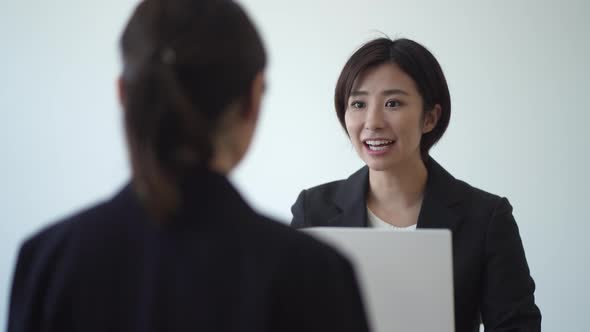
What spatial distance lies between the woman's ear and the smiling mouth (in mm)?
150

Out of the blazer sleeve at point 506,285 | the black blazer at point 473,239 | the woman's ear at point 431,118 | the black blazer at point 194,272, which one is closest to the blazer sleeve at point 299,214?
the black blazer at point 473,239

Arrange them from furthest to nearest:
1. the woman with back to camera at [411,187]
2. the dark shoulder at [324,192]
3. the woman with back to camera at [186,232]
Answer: the dark shoulder at [324,192] → the woman with back to camera at [411,187] → the woman with back to camera at [186,232]

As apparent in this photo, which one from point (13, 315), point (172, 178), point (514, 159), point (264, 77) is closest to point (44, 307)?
point (13, 315)

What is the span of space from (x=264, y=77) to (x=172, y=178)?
161 millimetres

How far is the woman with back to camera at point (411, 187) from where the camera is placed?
1.62m

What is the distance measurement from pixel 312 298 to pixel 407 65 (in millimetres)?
1227

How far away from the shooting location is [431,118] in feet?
6.08

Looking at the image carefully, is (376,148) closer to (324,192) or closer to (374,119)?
(374,119)

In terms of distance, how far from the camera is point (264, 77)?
0.70m

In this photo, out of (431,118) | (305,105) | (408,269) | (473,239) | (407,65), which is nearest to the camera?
(408,269)

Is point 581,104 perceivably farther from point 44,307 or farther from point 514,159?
point 44,307

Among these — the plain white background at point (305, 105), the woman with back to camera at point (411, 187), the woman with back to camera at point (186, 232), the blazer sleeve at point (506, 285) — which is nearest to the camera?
the woman with back to camera at point (186, 232)

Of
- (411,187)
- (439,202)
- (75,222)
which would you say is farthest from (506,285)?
(75,222)

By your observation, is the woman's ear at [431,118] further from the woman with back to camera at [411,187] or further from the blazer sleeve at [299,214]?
the blazer sleeve at [299,214]
